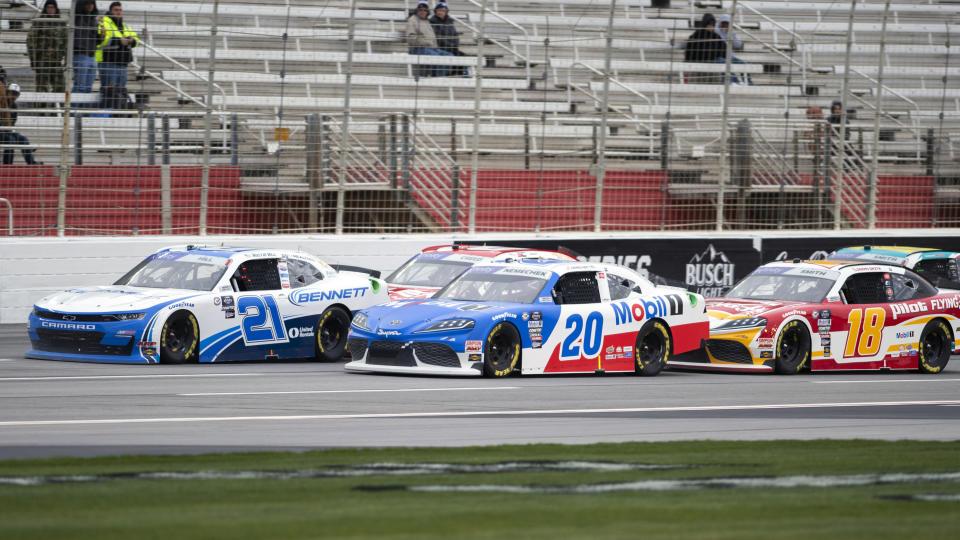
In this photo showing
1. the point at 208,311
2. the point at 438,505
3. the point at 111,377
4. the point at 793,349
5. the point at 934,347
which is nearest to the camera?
the point at 438,505

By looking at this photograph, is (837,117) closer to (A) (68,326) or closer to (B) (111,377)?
(A) (68,326)

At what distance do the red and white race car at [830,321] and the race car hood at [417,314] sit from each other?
321cm

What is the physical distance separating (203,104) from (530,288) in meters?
7.36

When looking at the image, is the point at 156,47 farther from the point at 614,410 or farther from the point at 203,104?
the point at 614,410

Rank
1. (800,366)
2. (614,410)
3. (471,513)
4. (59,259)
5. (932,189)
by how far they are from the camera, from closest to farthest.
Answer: (471,513), (614,410), (800,366), (59,259), (932,189)

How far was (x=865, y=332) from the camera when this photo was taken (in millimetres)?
17766

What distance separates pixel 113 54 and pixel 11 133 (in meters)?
1.81

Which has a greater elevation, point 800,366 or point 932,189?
point 932,189

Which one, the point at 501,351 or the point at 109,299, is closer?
the point at 501,351

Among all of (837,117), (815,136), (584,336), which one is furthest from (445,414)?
(837,117)

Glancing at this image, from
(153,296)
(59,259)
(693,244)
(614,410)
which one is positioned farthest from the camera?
(693,244)

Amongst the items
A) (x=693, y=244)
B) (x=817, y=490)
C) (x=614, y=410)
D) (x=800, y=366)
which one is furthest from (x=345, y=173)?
(x=817, y=490)

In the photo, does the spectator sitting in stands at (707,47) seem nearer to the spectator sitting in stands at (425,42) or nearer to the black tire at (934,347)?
the spectator sitting in stands at (425,42)

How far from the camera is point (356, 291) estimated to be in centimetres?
1739
